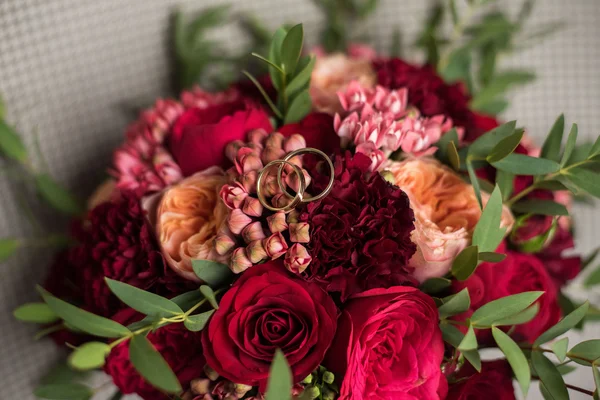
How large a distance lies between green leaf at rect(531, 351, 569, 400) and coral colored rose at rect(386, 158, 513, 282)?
0.32ft

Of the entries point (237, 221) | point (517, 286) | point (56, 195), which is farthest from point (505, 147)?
point (56, 195)

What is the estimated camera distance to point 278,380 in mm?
310

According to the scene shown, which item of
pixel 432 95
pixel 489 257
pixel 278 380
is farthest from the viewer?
pixel 432 95

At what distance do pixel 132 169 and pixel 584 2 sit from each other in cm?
64

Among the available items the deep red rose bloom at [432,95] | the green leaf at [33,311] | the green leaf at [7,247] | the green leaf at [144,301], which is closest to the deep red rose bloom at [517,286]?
the deep red rose bloom at [432,95]

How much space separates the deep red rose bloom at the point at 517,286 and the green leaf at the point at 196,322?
206 mm

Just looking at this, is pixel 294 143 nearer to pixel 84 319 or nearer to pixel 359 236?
pixel 359 236

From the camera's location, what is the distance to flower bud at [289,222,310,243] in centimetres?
38

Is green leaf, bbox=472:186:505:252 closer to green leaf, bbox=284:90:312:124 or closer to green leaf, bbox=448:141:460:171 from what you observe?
green leaf, bbox=448:141:460:171

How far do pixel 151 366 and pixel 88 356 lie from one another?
0.13 feet

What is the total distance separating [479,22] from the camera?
733mm

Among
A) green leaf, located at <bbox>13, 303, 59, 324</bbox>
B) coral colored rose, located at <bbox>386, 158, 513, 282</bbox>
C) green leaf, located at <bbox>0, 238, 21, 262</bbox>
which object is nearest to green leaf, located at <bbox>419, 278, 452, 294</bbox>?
coral colored rose, located at <bbox>386, 158, 513, 282</bbox>

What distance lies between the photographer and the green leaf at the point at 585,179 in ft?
1.44

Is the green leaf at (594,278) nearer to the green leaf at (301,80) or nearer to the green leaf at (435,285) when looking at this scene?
the green leaf at (435,285)
